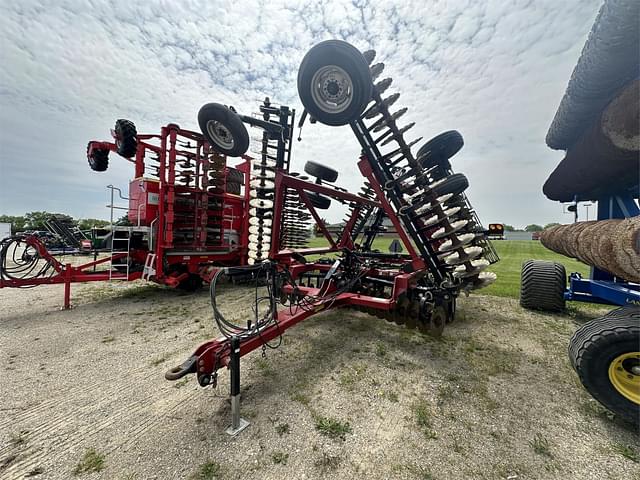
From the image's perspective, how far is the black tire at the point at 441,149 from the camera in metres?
4.61

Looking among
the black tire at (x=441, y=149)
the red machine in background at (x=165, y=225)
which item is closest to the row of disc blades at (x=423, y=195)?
the black tire at (x=441, y=149)

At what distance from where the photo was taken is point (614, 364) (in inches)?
89.0

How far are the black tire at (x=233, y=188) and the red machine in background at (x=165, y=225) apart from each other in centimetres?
50

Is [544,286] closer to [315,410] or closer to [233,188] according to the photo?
[315,410]

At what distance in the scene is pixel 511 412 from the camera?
2.47 m

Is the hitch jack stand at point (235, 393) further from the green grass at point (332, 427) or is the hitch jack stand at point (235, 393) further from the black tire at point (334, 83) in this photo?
the black tire at point (334, 83)

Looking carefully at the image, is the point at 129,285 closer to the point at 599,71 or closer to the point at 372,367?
the point at 372,367

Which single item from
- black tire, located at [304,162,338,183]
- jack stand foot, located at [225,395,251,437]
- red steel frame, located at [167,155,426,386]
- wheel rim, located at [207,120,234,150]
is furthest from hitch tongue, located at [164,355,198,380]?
black tire, located at [304,162,338,183]

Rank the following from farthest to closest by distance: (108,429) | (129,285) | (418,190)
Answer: (129,285) < (418,190) < (108,429)

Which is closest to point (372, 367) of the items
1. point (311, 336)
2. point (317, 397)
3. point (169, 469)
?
point (317, 397)

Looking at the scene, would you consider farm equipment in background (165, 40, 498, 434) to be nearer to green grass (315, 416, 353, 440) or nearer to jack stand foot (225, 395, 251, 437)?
jack stand foot (225, 395, 251, 437)

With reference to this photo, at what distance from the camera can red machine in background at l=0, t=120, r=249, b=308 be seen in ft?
19.0

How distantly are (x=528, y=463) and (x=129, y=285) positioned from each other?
29.9 feet

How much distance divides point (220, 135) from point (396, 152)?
Answer: 2917 millimetres
